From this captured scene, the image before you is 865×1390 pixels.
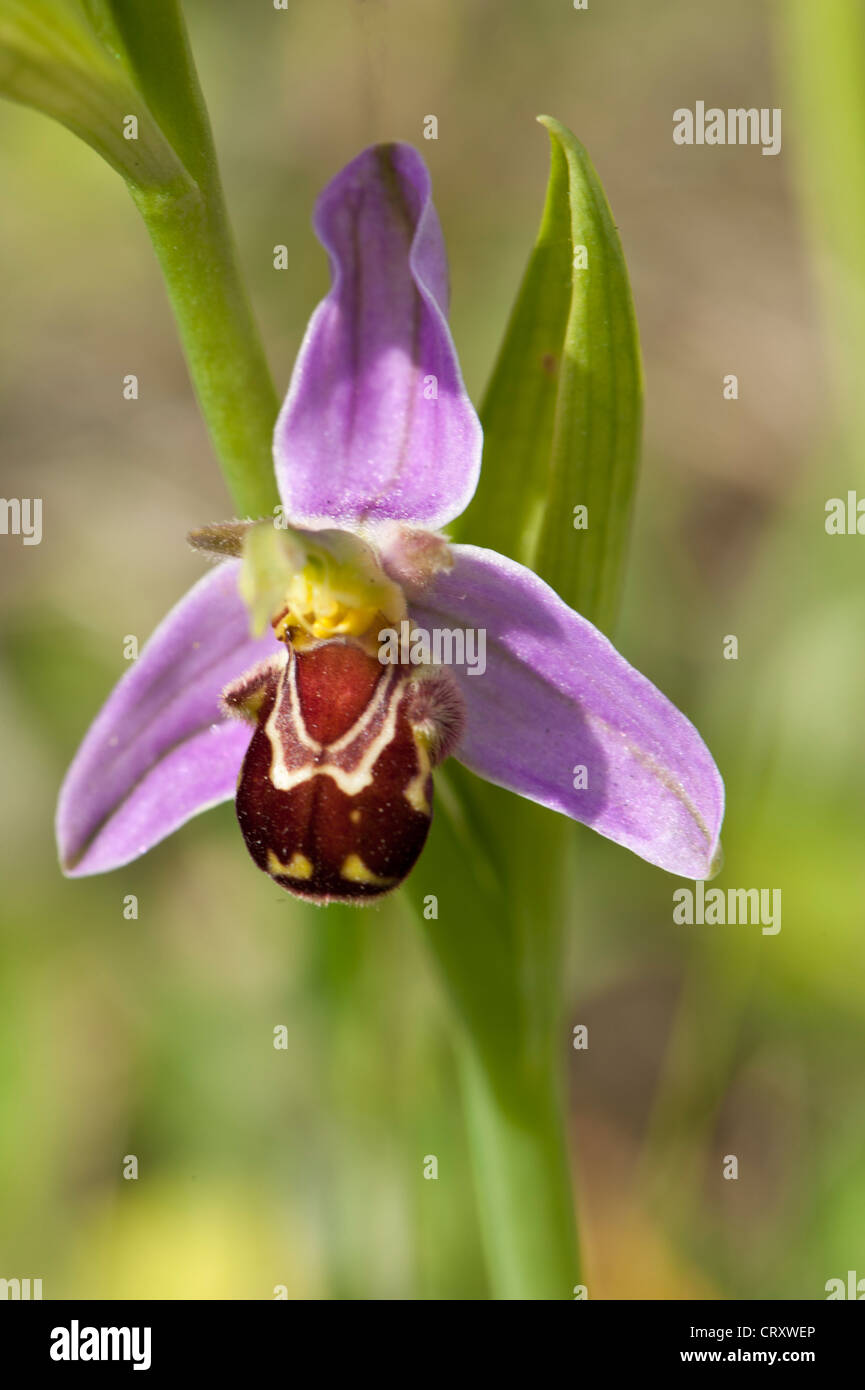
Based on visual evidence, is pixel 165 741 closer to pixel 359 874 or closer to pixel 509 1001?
pixel 359 874

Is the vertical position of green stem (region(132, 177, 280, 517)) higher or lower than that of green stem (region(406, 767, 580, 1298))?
higher

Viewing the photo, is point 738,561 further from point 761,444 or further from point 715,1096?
point 715,1096
